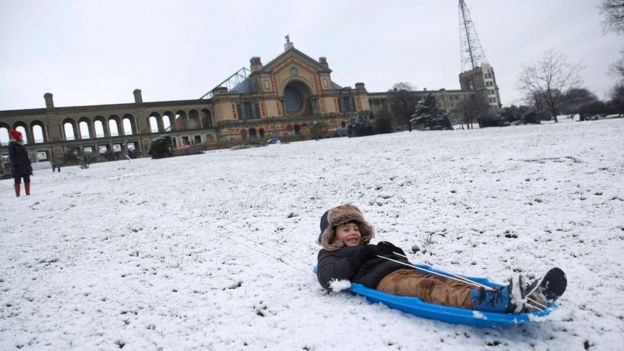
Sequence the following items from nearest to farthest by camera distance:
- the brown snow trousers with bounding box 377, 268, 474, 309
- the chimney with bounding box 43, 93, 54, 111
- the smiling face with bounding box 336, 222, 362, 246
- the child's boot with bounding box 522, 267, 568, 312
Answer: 1. the child's boot with bounding box 522, 267, 568, 312
2. the brown snow trousers with bounding box 377, 268, 474, 309
3. the smiling face with bounding box 336, 222, 362, 246
4. the chimney with bounding box 43, 93, 54, 111

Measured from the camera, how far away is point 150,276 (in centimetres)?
420

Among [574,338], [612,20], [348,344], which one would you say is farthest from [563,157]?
[612,20]

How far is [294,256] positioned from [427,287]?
218 cm

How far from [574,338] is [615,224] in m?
2.73

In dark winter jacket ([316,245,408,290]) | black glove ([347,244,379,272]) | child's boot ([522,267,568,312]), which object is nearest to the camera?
child's boot ([522,267,568,312])

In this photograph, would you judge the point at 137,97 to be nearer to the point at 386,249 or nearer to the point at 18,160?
the point at 18,160

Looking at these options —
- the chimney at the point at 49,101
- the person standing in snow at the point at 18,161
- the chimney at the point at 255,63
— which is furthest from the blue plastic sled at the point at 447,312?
the chimney at the point at 255,63

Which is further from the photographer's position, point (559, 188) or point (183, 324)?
point (559, 188)

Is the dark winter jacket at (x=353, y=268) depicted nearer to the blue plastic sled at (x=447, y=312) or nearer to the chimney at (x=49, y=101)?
the blue plastic sled at (x=447, y=312)

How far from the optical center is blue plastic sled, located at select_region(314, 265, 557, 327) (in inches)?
85.7

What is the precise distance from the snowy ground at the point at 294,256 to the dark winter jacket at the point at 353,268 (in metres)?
0.19

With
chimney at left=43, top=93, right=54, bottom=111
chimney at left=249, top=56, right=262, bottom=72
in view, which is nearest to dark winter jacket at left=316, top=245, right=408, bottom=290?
chimney at left=43, top=93, right=54, bottom=111

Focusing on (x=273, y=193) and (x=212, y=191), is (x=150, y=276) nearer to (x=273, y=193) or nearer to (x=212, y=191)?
(x=273, y=193)

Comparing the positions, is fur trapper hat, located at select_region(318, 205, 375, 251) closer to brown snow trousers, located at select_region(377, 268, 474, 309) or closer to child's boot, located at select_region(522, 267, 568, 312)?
brown snow trousers, located at select_region(377, 268, 474, 309)
